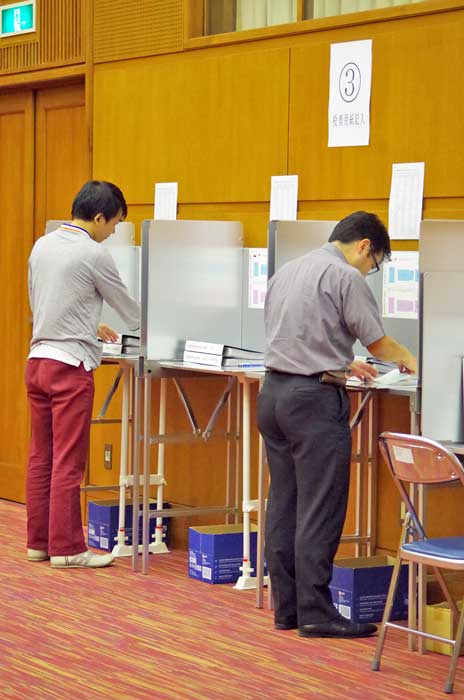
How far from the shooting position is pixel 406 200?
516 cm

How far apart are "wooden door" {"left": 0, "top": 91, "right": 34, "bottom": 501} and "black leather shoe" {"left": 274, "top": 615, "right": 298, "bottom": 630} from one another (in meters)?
3.00

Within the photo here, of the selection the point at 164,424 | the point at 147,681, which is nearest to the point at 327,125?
the point at 164,424

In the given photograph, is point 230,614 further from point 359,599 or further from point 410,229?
point 410,229

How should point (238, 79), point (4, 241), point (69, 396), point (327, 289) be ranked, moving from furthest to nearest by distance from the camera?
point (4, 241) → point (238, 79) → point (69, 396) → point (327, 289)

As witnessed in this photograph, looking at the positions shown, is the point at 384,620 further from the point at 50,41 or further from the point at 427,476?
the point at 50,41

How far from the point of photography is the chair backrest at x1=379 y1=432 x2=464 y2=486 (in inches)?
151

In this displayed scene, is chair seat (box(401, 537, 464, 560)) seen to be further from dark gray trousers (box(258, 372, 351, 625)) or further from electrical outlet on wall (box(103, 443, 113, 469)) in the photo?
electrical outlet on wall (box(103, 443, 113, 469))

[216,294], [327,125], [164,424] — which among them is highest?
[327,125]

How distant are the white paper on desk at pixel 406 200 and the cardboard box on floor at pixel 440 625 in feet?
4.84

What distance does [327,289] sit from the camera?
438 centimetres

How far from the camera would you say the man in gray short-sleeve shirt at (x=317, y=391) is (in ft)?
14.4

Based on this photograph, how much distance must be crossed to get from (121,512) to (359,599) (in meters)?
1.58

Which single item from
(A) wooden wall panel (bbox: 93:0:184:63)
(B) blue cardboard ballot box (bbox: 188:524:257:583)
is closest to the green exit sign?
(A) wooden wall panel (bbox: 93:0:184:63)

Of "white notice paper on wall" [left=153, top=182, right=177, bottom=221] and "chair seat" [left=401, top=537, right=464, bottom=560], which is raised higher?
"white notice paper on wall" [left=153, top=182, right=177, bottom=221]
